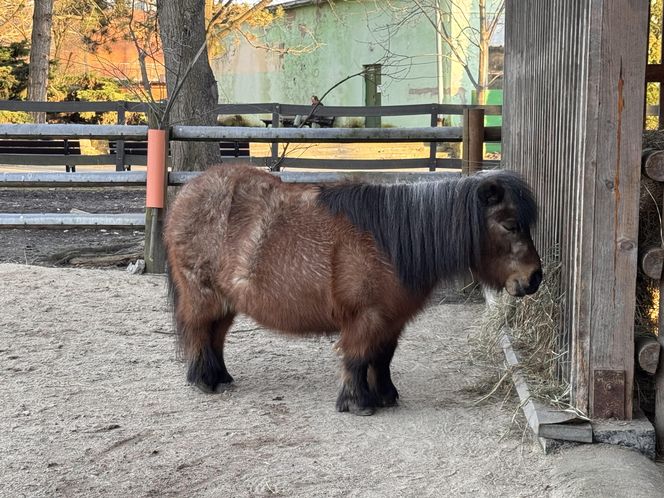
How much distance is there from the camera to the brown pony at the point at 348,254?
14.6 ft

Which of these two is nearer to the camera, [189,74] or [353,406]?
[353,406]

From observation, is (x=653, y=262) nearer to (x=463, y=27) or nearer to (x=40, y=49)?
(x=40, y=49)

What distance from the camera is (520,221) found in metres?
4.40

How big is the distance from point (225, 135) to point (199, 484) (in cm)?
480

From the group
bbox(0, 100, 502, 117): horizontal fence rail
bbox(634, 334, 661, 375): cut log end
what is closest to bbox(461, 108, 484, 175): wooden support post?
bbox(634, 334, 661, 375): cut log end

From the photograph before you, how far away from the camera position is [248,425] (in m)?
4.45

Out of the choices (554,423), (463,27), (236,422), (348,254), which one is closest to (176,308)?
(236,422)

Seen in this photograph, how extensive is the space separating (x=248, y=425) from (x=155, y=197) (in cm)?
377

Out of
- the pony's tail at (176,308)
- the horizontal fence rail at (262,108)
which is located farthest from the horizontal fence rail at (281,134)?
the horizontal fence rail at (262,108)

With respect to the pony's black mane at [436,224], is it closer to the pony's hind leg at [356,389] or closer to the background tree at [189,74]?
the pony's hind leg at [356,389]

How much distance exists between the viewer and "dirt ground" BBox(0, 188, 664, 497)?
12.0 feet

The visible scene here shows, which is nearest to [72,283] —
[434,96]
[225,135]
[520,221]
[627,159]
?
[225,135]

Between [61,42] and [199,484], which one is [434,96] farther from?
[199,484]

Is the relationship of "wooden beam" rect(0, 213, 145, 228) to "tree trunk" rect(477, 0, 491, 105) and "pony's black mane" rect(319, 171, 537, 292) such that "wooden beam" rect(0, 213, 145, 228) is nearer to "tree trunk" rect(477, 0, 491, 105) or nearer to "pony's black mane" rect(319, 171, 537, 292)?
"pony's black mane" rect(319, 171, 537, 292)
